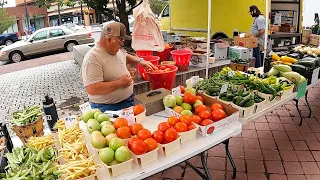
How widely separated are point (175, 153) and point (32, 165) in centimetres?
100

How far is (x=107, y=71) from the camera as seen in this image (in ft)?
9.20

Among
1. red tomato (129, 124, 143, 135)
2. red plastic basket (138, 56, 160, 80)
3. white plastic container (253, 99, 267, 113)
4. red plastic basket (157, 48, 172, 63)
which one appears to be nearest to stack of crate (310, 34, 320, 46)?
red plastic basket (157, 48, 172, 63)

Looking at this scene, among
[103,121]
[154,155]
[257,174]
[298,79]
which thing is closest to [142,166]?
[154,155]

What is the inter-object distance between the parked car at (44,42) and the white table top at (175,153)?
1225 centimetres

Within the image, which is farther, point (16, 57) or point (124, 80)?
point (16, 57)

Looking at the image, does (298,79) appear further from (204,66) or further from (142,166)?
(142,166)

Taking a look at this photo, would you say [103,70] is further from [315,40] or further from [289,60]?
[315,40]

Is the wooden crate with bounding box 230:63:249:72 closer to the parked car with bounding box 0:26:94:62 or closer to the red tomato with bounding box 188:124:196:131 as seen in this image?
the red tomato with bounding box 188:124:196:131

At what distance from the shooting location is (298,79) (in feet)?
11.7

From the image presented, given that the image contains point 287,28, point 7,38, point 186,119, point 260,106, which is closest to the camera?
point 186,119

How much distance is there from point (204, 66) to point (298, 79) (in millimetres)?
1841

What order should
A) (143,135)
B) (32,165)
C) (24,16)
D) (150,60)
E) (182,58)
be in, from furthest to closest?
(24,16) < (182,58) < (150,60) < (143,135) < (32,165)

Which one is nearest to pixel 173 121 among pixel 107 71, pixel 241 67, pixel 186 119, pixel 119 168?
pixel 186 119

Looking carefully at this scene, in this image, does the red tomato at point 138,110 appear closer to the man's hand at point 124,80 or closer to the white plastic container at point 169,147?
the man's hand at point 124,80
